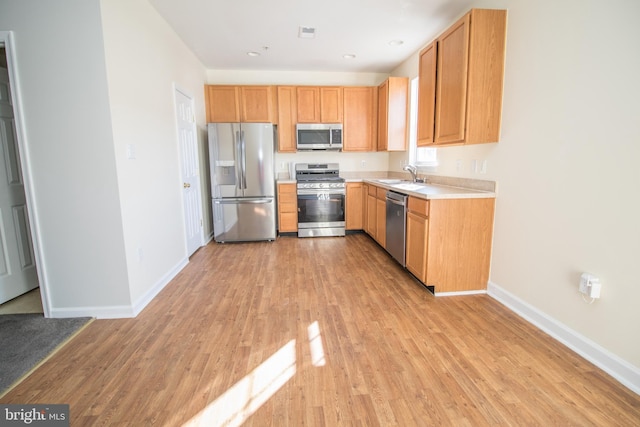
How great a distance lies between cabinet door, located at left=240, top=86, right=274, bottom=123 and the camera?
4836 mm

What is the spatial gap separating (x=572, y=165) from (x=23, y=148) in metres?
3.65

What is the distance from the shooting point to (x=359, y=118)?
→ 505 cm

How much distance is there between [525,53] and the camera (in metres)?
2.29

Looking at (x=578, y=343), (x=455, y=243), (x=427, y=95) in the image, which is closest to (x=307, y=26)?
(x=427, y=95)

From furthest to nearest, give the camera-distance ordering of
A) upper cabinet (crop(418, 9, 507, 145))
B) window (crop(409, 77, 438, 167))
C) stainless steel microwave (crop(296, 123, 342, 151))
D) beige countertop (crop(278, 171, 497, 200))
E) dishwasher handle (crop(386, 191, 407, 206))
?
1. stainless steel microwave (crop(296, 123, 342, 151))
2. window (crop(409, 77, 438, 167))
3. dishwasher handle (crop(386, 191, 407, 206))
4. beige countertop (crop(278, 171, 497, 200))
5. upper cabinet (crop(418, 9, 507, 145))

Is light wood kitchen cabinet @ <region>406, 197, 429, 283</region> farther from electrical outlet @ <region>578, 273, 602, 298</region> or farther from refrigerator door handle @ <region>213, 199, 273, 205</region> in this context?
refrigerator door handle @ <region>213, 199, 273, 205</region>

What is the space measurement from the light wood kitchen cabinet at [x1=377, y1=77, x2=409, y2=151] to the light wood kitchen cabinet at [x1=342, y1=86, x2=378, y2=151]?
0.31m

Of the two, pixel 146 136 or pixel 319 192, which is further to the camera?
pixel 319 192

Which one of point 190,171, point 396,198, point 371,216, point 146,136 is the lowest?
point 371,216

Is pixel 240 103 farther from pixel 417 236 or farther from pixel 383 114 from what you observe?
pixel 417 236

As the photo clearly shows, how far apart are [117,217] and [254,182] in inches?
91.3

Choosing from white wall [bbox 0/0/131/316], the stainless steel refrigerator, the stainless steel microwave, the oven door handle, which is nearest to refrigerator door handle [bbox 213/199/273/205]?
the stainless steel refrigerator

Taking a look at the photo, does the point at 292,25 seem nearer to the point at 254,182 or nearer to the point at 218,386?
the point at 254,182

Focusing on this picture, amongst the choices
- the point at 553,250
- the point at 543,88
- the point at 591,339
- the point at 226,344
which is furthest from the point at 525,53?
the point at 226,344
